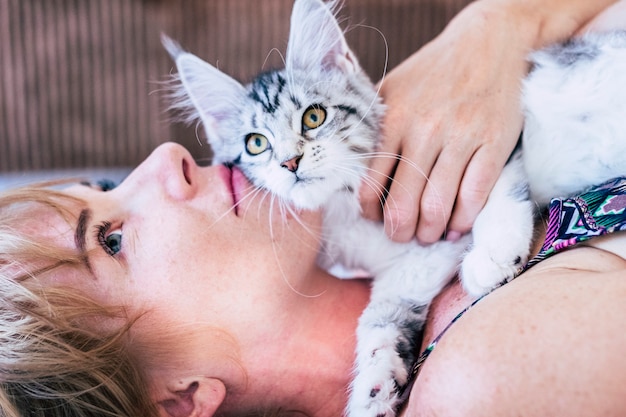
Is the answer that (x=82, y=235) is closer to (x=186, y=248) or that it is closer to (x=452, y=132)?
(x=186, y=248)

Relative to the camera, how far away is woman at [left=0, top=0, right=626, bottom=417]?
0.83m

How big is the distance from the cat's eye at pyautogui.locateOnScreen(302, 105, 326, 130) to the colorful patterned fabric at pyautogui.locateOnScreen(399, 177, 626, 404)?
0.55 metres

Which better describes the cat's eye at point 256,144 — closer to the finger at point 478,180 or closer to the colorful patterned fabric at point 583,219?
the finger at point 478,180

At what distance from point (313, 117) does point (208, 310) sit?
513mm

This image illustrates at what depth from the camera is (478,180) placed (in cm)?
121

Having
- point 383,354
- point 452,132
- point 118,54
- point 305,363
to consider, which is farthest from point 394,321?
point 118,54

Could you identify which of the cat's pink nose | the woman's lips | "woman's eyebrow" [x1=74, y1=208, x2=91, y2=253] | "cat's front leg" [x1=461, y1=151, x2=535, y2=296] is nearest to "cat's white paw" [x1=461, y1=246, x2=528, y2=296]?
"cat's front leg" [x1=461, y1=151, x2=535, y2=296]

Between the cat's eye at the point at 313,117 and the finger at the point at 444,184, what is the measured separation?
292mm

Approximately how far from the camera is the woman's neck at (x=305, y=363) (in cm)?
121

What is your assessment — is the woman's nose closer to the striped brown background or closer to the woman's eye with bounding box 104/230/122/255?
the woman's eye with bounding box 104/230/122/255

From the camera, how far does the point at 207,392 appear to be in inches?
44.7

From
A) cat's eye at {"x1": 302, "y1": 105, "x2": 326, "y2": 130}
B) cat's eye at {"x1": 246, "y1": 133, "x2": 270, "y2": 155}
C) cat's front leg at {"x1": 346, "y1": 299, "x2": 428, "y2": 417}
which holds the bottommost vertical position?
cat's front leg at {"x1": 346, "y1": 299, "x2": 428, "y2": 417}

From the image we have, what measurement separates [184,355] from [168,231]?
0.87 ft

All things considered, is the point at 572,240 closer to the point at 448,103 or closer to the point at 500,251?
the point at 500,251
